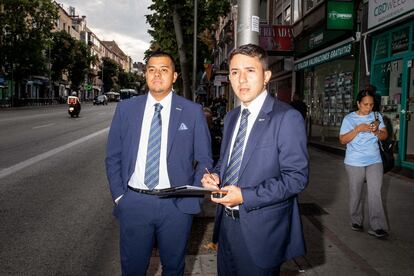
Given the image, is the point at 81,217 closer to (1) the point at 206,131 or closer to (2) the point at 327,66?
(1) the point at 206,131

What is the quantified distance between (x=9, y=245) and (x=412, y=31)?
9.19m

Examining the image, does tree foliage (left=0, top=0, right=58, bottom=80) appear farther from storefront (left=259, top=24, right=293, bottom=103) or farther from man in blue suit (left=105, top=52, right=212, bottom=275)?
man in blue suit (left=105, top=52, right=212, bottom=275)

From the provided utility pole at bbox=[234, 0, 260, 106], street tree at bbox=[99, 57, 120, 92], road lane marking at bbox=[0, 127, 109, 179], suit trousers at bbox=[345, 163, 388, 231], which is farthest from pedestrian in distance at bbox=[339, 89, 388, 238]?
street tree at bbox=[99, 57, 120, 92]

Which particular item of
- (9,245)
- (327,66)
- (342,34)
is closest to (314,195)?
(9,245)

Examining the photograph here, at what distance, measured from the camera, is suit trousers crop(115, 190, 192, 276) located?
2.76 m

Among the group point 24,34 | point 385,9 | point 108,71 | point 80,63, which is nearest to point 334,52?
point 385,9

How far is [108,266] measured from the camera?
4223mm

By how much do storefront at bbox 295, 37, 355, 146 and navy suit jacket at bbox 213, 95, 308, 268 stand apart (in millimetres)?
10987

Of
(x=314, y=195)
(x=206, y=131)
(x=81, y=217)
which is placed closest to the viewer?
(x=206, y=131)

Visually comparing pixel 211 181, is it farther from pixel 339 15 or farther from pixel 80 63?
pixel 80 63

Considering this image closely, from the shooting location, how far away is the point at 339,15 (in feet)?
42.4

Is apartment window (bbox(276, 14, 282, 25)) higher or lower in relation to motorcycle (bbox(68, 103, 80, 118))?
higher

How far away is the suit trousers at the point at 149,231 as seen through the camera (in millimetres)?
2760

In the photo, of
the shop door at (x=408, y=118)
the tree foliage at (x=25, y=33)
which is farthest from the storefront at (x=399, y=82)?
the tree foliage at (x=25, y=33)
